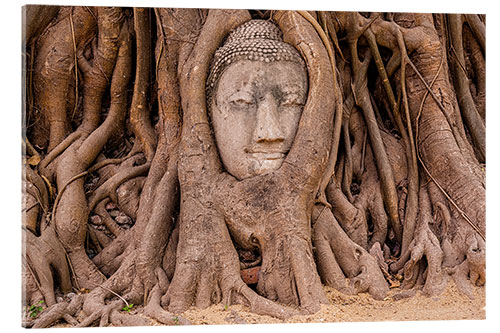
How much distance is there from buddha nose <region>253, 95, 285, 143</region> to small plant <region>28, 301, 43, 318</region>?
163 cm

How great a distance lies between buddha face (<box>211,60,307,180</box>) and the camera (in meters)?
3.41

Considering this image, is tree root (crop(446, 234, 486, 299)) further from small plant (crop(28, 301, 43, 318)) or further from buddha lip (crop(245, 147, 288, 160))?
small plant (crop(28, 301, 43, 318))

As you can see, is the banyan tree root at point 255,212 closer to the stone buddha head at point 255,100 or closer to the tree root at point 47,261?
the stone buddha head at point 255,100

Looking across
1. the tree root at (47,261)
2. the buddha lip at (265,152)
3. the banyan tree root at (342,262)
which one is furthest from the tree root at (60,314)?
the banyan tree root at (342,262)

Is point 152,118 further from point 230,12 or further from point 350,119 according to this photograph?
point 350,119

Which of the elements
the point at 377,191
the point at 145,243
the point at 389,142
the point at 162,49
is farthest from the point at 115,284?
the point at 389,142

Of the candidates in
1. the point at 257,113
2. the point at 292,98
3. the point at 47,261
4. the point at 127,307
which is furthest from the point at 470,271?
the point at 47,261

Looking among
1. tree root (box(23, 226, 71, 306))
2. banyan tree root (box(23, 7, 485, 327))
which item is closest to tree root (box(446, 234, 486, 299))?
banyan tree root (box(23, 7, 485, 327))

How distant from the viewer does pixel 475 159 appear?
3.86 metres

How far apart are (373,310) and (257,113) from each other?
4.56ft

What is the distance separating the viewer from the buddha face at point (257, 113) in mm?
3410

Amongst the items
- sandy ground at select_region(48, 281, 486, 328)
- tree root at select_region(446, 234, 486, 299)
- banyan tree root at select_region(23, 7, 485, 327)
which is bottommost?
sandy ground at select_region(48, 281, 486, 328)

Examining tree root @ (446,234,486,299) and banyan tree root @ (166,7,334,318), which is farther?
tree root @ (446,234,486,299)

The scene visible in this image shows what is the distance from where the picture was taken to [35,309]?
3215 millimetres
